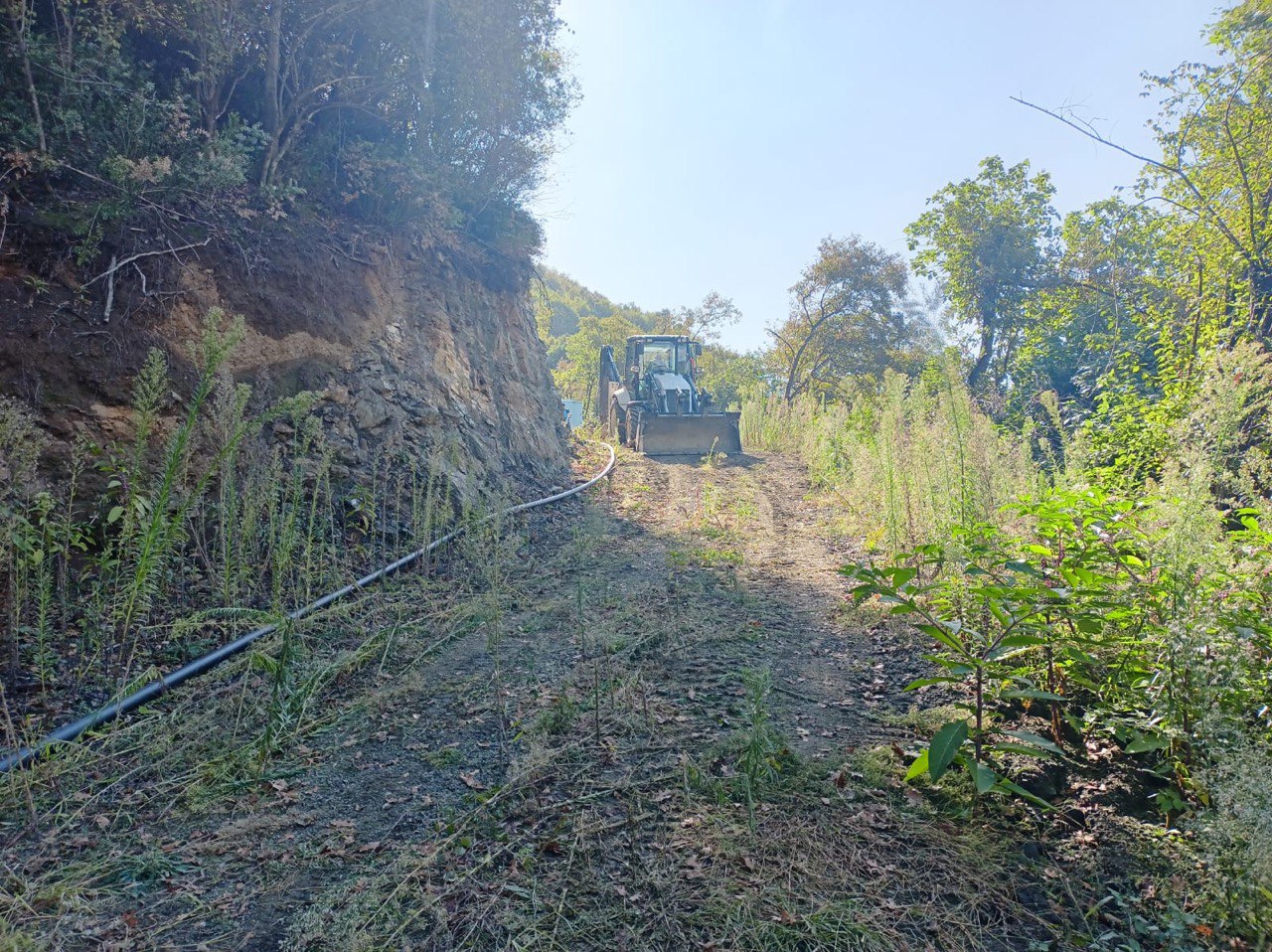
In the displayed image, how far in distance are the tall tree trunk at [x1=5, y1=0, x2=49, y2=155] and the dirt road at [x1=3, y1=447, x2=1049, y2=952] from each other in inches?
157

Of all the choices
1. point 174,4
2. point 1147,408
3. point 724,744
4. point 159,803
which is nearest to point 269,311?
point 174,4

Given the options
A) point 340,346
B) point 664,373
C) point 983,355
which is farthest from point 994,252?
point 340,346

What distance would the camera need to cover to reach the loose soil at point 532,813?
1894 mm

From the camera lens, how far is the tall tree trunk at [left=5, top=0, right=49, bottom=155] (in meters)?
4.54

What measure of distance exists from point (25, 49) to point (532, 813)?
588cm

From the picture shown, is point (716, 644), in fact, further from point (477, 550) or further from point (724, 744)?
point (477, 550)

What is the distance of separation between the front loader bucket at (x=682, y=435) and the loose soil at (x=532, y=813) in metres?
9.91

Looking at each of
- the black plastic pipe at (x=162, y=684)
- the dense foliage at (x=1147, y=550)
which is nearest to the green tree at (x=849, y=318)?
the dense foliage at (x=1147, y=550)

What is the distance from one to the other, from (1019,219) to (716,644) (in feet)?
53.3

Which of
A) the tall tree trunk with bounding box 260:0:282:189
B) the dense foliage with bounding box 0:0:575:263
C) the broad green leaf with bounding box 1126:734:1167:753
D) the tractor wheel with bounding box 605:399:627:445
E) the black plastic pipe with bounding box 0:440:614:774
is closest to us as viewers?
the broad green leaf with bounding box 1126:734:1167:753

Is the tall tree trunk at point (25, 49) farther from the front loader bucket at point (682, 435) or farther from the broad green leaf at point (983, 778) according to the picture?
the front loader bucket at point (682, 435)

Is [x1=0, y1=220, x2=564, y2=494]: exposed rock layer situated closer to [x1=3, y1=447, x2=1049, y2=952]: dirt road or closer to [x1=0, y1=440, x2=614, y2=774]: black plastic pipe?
[x1=0, y1=440, x2=614, y2=774]: black plastic pipe

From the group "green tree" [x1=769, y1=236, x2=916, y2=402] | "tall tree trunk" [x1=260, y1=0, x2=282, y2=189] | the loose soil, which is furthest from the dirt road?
"green tree" [x1=769, y1=236, x2=916, y2=402]

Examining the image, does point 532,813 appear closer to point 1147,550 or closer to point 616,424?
point 1147,550
